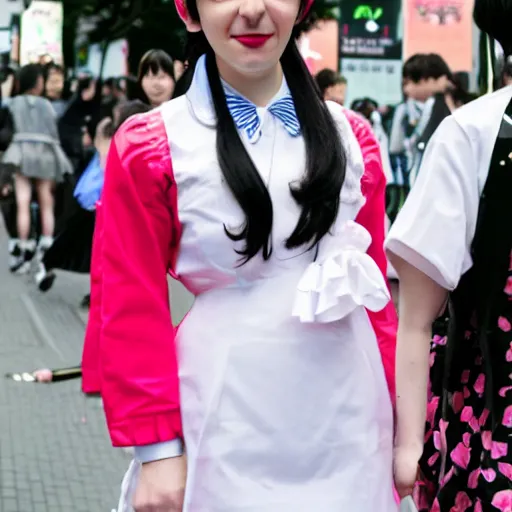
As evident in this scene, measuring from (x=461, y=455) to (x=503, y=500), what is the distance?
0.43 ft

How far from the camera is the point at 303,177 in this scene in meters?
2.05

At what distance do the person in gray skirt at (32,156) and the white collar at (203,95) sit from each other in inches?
331

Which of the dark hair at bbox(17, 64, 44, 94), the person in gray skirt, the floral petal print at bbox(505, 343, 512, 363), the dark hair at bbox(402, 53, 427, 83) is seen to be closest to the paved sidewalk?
the person in gray skirt

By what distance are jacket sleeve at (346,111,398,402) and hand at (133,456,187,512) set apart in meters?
0.44

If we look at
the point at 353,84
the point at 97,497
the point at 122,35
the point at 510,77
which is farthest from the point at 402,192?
the point at 122,35

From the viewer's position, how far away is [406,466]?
2023 mm

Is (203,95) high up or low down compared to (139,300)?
up

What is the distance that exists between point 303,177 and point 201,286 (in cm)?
27

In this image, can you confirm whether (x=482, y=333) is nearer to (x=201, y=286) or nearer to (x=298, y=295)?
(x=298, y=295)

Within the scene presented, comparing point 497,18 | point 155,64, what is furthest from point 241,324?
point 155,64

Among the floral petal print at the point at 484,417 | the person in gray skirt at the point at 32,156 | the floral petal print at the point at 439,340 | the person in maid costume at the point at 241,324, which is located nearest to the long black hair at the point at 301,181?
the person in maid costume at the point at 241,324

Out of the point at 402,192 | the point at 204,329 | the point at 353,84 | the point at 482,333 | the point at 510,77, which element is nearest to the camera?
the point at 482,333

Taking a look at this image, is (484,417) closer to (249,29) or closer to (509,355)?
(509,355)

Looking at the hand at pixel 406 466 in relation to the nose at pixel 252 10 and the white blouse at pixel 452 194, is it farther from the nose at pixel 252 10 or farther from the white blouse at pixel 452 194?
the nose at pixel 252 10
